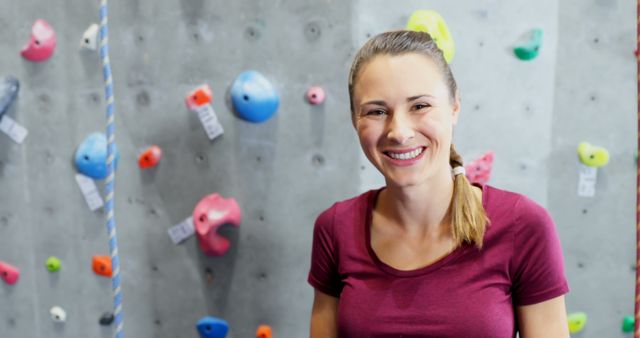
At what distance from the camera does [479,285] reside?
909mm

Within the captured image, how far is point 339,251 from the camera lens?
103cm

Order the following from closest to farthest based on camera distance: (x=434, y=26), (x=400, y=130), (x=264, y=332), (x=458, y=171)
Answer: (x=400, y=130), (x=458, y=171), (x=434, y=26), (x=264, y=332)

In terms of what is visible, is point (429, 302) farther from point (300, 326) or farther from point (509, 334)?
point (300, 326)

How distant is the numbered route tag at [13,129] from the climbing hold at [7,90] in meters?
0.03

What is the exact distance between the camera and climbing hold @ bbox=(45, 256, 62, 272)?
5.86 feet

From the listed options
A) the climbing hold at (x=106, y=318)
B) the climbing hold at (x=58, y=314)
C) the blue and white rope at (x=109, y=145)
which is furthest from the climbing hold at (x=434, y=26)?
the climbing hold at (x=58, y=314)

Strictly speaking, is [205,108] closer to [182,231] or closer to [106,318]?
[182,231]

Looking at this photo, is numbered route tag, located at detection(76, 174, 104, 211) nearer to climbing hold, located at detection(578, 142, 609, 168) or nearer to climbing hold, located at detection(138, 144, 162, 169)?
climbing hold, located at detection(138, 144, 162, 169)

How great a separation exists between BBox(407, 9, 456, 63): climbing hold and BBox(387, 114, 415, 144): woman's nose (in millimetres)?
619

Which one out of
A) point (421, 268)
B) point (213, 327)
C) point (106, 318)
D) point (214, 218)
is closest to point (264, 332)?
point (213, 327)

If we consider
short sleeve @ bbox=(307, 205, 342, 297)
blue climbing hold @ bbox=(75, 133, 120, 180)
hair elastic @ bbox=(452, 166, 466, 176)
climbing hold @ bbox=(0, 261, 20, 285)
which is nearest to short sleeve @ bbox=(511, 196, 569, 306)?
hair elastic @ bbox=(452, 166, 466, 176)

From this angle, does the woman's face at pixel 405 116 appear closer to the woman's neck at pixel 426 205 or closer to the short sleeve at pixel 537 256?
the woman's neck at pixel 426 205

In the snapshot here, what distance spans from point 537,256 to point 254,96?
88 cm

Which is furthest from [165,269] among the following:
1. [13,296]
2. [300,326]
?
[13,296]
